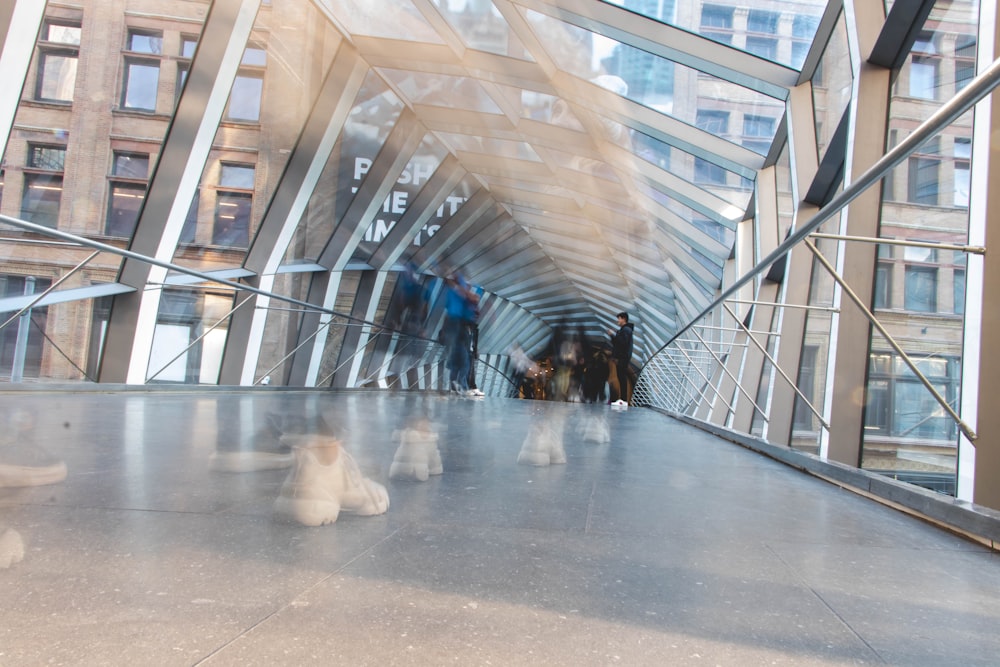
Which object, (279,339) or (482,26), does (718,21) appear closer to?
(482,26)

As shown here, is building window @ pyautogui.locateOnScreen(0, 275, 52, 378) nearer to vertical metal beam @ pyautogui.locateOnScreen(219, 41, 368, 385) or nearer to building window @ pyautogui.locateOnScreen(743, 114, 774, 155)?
vertical metal beam @ pyautogui.locateOnScreen(219, 41, 368, 385)

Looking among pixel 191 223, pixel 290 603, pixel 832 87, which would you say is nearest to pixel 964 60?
pixel 832 87

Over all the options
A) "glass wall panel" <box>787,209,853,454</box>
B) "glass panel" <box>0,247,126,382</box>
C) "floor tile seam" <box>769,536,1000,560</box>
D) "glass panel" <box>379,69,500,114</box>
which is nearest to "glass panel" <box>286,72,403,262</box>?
"glass panel" <box>379,69,500,114</box>

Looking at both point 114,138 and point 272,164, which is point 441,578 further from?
point 272,164

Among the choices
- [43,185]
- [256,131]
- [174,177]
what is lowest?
[43,185]

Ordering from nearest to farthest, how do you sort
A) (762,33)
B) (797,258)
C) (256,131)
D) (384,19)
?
1. (762,33)
2. (797,258)
3. (384,19)
4. (256,131)

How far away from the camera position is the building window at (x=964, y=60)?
2.85 metres

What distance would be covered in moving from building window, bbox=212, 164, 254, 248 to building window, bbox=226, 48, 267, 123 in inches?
17.2

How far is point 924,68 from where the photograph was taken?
3.44 meters

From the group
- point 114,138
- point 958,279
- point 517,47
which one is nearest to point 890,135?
point 958,279

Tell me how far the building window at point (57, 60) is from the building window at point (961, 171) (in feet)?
14.5

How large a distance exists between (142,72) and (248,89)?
102cm

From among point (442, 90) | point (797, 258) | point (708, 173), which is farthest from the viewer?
point (442, 90)

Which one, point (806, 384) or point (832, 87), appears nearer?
point (832, 87)
